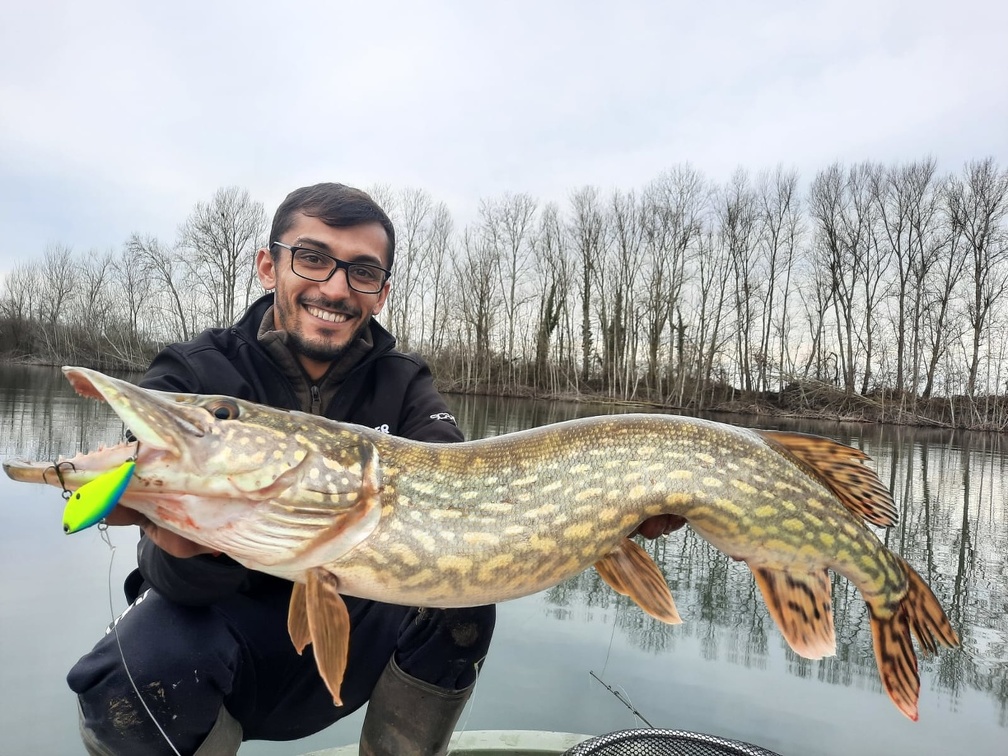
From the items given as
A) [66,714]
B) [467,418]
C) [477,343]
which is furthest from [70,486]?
[477,343]

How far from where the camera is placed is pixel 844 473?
5.92 feet

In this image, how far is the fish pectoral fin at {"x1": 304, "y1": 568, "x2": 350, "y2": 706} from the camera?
1.34 meters

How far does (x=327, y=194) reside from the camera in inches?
87.0

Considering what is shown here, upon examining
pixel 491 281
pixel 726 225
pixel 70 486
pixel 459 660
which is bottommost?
pixel 459 660

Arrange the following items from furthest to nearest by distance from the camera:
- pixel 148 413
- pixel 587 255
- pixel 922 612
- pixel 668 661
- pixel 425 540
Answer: pixel 587 255 < pixel 668 661 < pixel 922 612 < pixel 425 540 < pixel 148 413

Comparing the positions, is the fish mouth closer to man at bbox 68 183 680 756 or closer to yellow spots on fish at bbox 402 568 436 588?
man at bbox 68 183 680 756

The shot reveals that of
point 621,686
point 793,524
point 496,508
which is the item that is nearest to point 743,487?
point 793,524

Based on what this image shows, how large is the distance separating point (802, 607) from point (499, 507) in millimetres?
912

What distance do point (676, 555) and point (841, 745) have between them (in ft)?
9.14

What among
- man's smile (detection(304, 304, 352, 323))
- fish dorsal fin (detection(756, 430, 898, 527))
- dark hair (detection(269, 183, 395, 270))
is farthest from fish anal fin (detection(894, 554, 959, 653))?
dark hair (detection(269, 183, 395, 270))

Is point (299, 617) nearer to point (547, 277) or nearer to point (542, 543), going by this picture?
point (542, 543)

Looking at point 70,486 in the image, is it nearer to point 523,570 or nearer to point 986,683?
point 523,570

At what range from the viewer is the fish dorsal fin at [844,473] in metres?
1.77

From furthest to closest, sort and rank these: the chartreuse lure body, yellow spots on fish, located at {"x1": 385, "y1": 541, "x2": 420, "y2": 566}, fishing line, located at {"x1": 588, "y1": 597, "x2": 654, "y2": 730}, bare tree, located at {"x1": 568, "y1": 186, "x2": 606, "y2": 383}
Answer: bare tree, located at {"x1": 568, "y1": 186, "x2": 606, "y2": 383} → fishing line, located at {"x1": 588, "y1": 597, "x2": 654, "y2": 730} → yellow spots on fish, located at {"x1": 385, "y1": 541, "x2": 420, "y2": 566} → the chartreuse lure body
